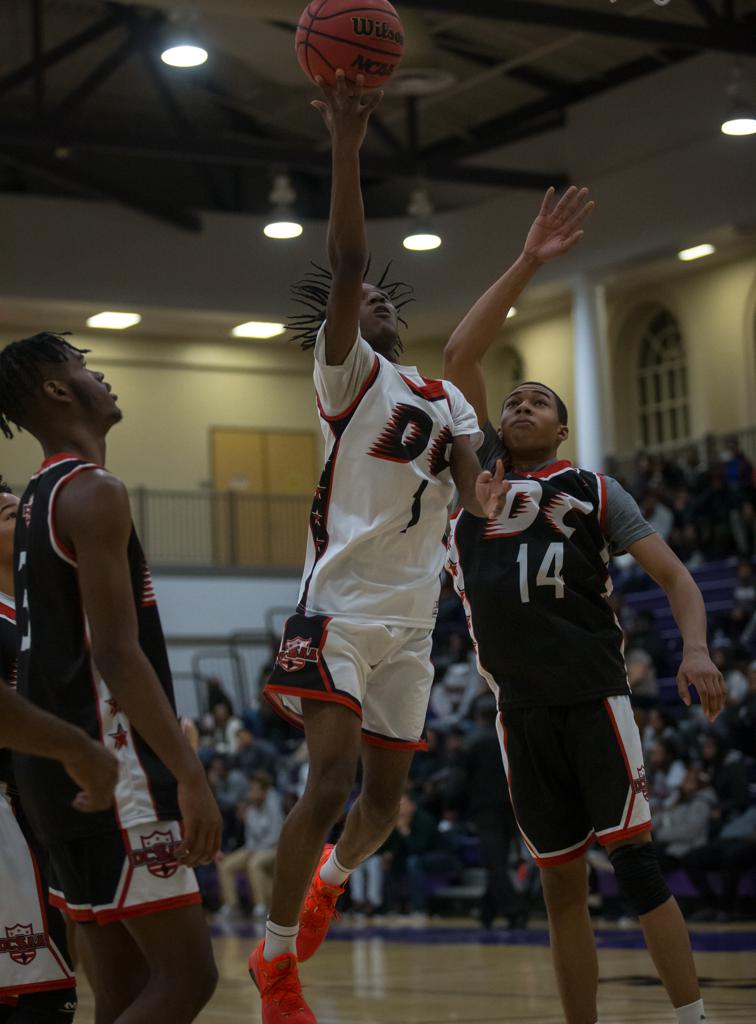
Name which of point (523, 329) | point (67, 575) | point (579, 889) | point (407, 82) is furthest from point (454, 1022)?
point (523, 329)

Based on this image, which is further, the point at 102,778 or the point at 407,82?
the point at 407,82

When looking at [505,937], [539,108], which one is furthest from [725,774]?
[539,108]

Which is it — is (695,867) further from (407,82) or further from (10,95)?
(10,95)

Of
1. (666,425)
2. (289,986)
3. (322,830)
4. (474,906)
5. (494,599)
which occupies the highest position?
(666,425)

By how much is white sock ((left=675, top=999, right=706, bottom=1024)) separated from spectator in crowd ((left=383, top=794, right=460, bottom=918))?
10.8 metres

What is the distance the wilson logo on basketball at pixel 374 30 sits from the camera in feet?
15.8

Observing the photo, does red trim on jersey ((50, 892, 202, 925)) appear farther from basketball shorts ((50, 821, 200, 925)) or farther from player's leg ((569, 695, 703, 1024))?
player's leg ((569, 695, 703, 1024))

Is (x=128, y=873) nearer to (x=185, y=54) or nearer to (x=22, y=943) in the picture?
(x=22, y=943)

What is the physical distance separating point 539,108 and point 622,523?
19.0 m

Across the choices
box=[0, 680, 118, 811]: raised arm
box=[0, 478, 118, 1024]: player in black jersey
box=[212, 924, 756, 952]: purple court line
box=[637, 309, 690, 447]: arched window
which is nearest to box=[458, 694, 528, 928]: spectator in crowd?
box=[212, 924, 756, 952]: purple court line

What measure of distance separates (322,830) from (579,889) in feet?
2.91

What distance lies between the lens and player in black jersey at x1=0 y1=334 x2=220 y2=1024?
11.0 feet

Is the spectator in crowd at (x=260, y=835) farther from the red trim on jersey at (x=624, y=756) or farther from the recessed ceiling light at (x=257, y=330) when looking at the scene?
the red trim on jersey at (x=624, y=756)

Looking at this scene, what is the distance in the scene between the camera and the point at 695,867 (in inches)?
526
